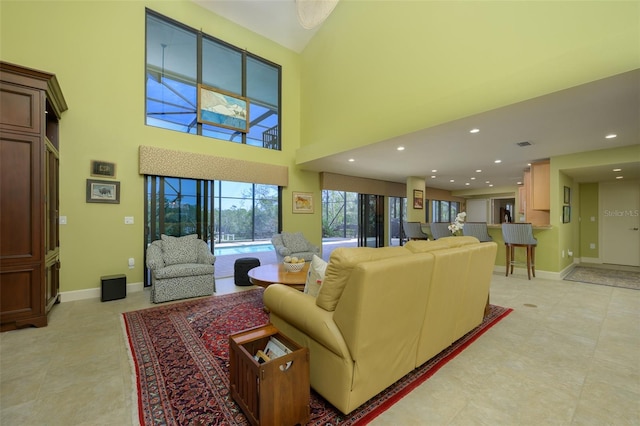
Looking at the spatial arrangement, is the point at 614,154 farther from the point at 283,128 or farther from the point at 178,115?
the point at 178,115

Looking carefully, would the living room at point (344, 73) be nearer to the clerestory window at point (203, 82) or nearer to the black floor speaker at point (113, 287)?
the clerestory window at point (203, 82)


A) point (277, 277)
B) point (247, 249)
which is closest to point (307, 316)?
point (277, 277)

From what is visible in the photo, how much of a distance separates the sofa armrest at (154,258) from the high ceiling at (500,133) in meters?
3.39

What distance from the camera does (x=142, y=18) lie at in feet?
14.7

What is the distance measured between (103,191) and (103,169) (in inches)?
13.2

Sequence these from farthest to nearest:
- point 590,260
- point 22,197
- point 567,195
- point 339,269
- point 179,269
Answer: point 590,260
point 567,195
point 179,269
point 22,197
point 339,269

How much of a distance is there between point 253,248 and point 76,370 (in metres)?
6.92

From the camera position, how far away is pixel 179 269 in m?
3.80

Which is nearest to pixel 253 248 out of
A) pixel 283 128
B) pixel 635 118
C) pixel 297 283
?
pixel 283 128

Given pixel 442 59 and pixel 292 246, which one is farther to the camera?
pixel 292 246

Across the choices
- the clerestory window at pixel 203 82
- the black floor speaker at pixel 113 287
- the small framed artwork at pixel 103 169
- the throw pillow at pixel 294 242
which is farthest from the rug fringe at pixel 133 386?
the clerestory window at pixel 203 82

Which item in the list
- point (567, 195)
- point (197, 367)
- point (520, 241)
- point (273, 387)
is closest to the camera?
point (273, 387)

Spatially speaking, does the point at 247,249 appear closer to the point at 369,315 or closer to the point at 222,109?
the point at 222,109

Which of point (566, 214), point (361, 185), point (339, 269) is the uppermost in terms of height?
point (361, 185)
